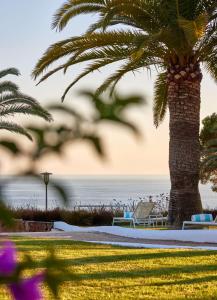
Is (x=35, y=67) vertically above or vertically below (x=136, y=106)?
above

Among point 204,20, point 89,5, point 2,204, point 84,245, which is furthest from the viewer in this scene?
point 89,5

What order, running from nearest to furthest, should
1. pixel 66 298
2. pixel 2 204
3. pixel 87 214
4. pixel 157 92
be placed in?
pixel 2 204, pixel 66 298, pixel 157 92, pixel 87 214

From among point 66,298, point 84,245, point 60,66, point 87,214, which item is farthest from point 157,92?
point 66,298

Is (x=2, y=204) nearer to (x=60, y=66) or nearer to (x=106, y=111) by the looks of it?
(x=106, y=111)

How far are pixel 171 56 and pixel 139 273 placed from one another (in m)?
9.59

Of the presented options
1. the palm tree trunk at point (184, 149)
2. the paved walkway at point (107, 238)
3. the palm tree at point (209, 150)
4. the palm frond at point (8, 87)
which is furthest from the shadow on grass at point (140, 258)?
the palm tree at point (209, 150)

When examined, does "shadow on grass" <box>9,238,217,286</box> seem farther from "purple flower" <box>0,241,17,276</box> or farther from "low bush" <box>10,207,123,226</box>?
"low bush" <box>10,207,123,226</box>

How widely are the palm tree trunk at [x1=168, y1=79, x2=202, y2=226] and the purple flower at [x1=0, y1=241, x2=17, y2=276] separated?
17.7 m

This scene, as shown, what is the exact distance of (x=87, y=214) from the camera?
2344 cm

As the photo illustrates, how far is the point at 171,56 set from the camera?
18.5 meters

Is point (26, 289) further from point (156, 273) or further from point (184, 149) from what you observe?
point (184, 149)

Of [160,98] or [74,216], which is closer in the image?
[160,98]

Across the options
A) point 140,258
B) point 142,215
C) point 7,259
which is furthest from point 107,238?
point 7,259

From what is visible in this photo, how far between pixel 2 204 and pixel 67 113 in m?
0.13
